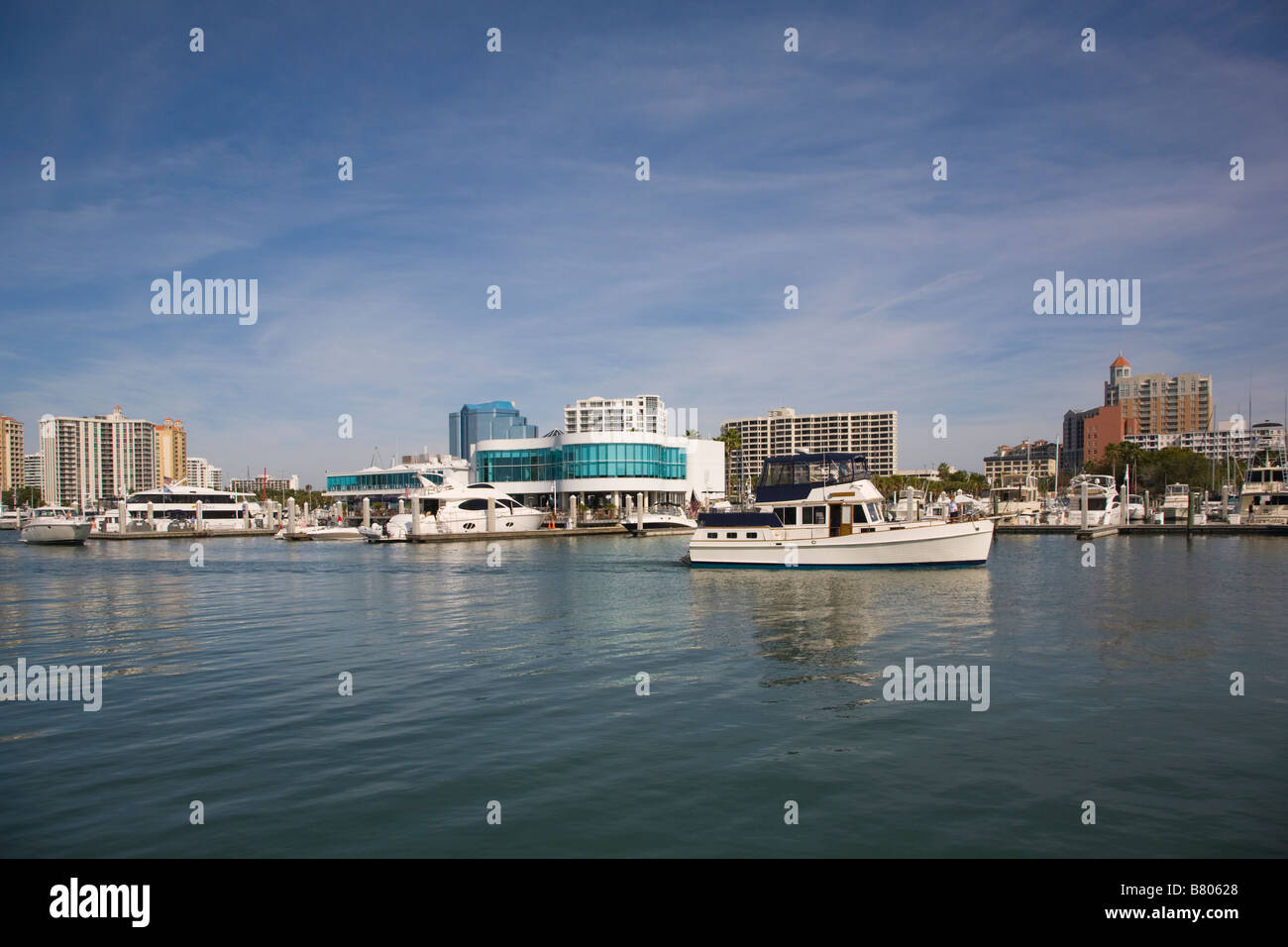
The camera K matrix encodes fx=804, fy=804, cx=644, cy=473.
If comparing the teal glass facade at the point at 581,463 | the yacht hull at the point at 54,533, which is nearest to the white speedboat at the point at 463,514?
the teal glass facade at the point at 581,463

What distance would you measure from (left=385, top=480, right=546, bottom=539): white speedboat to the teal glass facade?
16604mm

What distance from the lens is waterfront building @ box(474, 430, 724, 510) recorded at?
389 ft

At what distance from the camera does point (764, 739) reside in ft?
47.4

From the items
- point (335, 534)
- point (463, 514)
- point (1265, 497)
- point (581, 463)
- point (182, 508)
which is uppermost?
point (581, 463)

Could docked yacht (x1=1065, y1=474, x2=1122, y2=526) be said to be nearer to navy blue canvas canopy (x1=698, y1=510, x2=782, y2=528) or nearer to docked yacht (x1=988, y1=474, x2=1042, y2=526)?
docked yacht (x1=988, y1=474, x2=1042, y2=526)

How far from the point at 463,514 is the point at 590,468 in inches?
1065

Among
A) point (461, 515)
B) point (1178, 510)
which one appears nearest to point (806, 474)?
point (461, 515)

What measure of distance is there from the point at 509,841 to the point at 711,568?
38.8 metres

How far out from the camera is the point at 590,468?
119 meters

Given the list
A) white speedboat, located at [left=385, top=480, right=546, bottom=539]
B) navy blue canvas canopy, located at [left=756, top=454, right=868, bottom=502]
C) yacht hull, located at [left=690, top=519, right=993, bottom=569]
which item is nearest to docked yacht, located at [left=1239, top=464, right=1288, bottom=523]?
yacht hull, located at [left=690, top=519, right=993, bottom=569]

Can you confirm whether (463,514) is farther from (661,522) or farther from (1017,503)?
(1017,503)

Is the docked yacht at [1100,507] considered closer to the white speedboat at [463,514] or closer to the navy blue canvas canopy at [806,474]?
the navy blue canvas canopy at [806,474]
